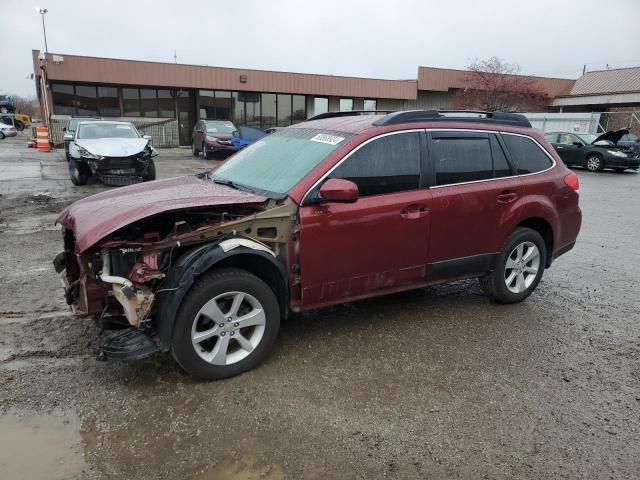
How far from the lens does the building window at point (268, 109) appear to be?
30266 mm

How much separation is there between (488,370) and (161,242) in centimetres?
253

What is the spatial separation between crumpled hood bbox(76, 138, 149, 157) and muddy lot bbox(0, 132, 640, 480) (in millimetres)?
6858

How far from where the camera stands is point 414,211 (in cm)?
394

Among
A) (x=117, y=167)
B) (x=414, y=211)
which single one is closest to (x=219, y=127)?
(x=117, y=167)

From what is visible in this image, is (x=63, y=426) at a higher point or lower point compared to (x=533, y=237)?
lower

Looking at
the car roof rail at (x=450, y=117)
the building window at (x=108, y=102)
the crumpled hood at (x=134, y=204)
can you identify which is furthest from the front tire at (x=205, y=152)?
the car roof rail at (x=450, y=117)

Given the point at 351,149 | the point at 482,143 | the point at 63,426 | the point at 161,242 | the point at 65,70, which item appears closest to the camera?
the point at 63,426

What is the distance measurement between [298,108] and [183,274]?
29.8 meters

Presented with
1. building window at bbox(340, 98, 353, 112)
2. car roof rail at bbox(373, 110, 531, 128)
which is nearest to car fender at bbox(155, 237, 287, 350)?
car roof rail at bbox(373, 110, 531, 128)

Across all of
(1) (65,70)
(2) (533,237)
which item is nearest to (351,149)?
(2) (533,237)

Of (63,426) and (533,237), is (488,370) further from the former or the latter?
(63,426)

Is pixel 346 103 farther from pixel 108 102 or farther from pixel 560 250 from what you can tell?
pixel 560 250

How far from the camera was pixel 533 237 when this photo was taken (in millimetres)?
4789

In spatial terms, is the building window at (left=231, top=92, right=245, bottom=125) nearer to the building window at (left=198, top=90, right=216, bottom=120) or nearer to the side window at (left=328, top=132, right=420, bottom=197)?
the building window at (left=198, top=90, right=216, bottom=120)
